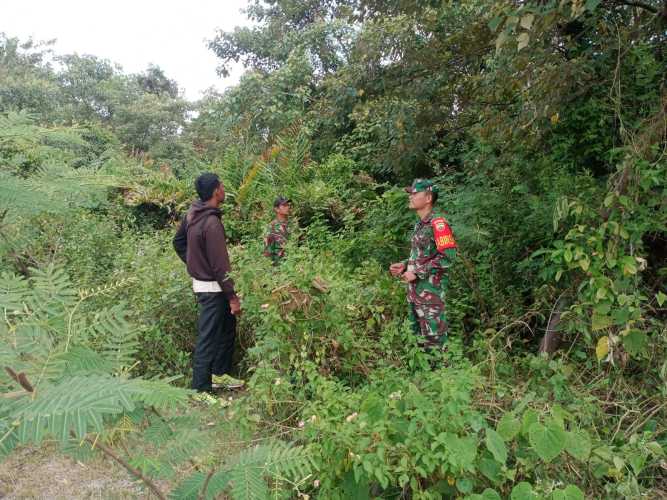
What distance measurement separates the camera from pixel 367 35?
5.82 meters

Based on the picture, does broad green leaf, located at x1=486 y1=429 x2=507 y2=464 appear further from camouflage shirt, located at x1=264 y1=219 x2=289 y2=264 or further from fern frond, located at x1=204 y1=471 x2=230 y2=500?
camouflage shirt, located at x1=264 y1=219 x2=289 y2=264

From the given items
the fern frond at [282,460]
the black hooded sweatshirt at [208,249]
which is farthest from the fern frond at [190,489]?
the black hooded sweatshirt at [208,249]

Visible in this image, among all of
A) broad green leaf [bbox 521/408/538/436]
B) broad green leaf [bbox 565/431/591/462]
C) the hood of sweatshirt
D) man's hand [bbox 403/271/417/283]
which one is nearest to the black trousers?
the hood of sweatshirt

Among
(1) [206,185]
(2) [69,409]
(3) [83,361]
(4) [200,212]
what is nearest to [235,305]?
(4) [200,212]

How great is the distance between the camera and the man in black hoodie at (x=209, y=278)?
3963 millimetres

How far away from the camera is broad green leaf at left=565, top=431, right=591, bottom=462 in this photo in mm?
2137

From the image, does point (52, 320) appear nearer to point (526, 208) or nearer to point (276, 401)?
point (276, 401)

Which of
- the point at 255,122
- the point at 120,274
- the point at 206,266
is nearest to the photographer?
the point at 206,266

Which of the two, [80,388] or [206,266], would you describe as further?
[206,266]

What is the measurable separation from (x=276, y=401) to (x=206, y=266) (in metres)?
1.55

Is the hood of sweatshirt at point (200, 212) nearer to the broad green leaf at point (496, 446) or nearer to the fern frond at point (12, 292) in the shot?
the fern frond at point (12, 292)

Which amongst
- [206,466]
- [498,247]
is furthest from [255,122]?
[206,466]

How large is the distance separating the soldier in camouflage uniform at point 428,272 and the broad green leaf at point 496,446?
5.42 feet

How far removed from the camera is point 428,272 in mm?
3842
